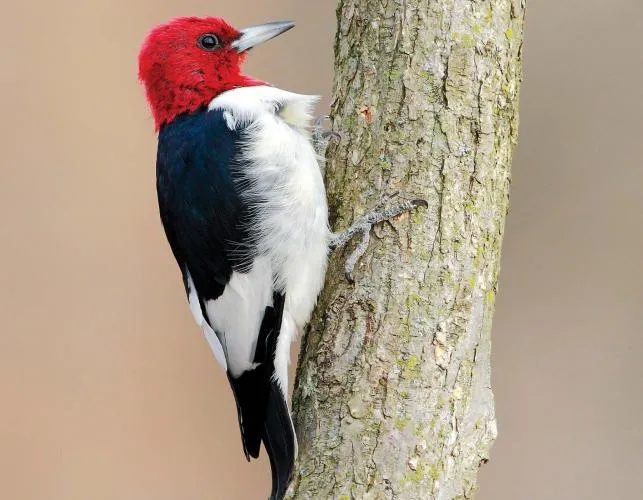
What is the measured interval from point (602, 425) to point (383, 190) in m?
1.96

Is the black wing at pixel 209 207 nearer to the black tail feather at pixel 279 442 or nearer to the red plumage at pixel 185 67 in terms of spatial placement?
the red plumage at pixel 185 67

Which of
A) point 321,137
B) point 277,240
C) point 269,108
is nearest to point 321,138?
point 321,137

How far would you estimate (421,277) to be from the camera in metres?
2.28

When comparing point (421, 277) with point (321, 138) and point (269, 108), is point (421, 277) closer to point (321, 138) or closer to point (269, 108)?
point (321, 138)

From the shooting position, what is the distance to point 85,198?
4270 mm

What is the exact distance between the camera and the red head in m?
2.83

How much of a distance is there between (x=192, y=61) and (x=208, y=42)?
0.11 metres

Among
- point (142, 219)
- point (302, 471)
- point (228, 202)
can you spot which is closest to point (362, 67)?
point (228, 202)

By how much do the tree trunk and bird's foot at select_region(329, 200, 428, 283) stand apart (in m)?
0.02

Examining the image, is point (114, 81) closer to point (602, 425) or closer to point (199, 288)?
point (199, 288)

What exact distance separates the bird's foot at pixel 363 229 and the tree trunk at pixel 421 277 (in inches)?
0.8

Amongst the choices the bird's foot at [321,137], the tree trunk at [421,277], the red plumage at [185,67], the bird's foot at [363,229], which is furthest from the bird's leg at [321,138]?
the red plumage at [185,67]

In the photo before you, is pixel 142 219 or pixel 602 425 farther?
pixel 142 219

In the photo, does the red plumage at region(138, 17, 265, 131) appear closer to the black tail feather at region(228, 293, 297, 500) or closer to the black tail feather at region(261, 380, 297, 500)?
the black tail feather at region(228, 293, 297, 500)
